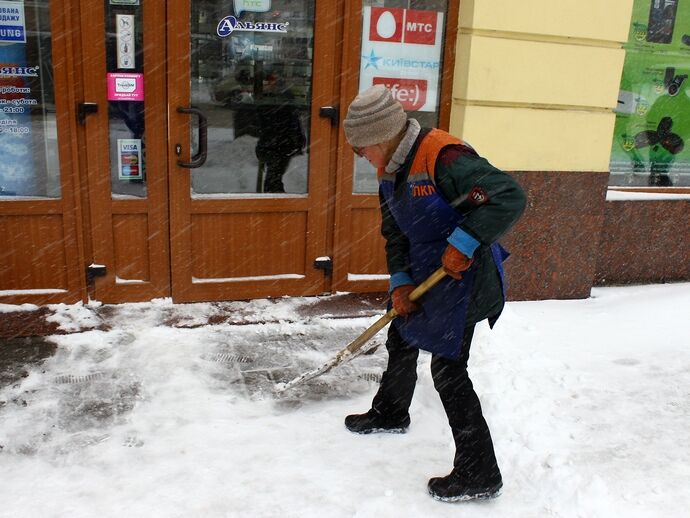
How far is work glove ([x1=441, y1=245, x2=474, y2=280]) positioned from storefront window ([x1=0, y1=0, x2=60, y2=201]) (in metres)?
3.07

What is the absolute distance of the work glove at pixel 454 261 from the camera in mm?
2576

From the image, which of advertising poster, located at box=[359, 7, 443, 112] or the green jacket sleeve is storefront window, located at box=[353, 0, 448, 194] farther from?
the green jacket sleeve

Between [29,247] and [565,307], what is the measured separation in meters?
3.83

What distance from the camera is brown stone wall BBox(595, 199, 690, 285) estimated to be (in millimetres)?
5586

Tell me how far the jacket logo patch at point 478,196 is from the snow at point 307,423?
1.28 meters

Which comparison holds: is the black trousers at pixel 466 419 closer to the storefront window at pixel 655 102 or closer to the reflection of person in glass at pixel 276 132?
the reflection of person in glass at pixel 276 132

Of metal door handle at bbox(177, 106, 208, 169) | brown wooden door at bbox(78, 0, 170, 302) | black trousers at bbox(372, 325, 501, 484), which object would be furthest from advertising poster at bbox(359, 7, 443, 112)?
black trousers at bbox(372, 325, 501, 484)

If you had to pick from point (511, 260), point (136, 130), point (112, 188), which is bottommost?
point (511, 260)

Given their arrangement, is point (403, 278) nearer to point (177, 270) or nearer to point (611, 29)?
point (177, 270)

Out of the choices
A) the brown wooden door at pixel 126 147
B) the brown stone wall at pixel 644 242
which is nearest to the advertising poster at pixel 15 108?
the brown wooden door at pixel 126 147

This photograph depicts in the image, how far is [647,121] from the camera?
583cm

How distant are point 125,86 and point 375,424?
2738 millimetres

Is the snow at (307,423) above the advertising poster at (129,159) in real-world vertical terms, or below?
below

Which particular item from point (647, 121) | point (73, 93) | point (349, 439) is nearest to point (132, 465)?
point (349, 439)
